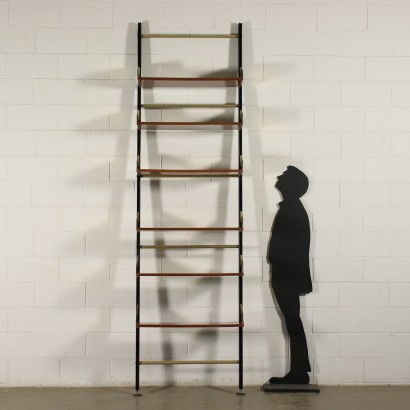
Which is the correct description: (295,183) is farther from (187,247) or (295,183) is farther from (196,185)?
(187,247)

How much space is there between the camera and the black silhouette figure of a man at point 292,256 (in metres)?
3.91

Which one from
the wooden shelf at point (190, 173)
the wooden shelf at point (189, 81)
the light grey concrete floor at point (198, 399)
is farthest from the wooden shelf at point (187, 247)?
the wooden shelf at point (189, 81)

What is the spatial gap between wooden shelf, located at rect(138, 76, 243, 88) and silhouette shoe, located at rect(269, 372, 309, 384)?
2.25m

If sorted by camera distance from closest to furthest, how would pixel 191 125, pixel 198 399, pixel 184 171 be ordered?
pixel 198 399 → pixel 184 171 → pixel 191 125

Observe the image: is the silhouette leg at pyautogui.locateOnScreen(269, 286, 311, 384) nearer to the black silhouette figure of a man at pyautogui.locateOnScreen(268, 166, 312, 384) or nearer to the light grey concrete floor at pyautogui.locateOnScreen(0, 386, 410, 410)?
the black silhouette figure of a man at pyautogui.locateOnScreen(268, 166, 312, 384)

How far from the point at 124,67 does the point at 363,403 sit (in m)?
3.04

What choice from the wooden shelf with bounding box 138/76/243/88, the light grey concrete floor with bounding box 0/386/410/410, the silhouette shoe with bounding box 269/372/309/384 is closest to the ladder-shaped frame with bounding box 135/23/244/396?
the wooden shelf with bounding box 138/76/243/88

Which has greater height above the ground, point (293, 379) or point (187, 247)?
point (187, 247)

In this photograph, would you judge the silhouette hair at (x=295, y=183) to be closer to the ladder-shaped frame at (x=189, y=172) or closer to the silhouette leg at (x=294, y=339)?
the ladder-shaped frame at (x=189, y=172)

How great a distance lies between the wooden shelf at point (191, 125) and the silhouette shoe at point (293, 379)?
193cm

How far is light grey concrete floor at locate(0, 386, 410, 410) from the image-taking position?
11.5 feet

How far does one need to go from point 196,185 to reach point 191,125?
0.46 meters

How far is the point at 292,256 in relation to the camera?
13.0 feet

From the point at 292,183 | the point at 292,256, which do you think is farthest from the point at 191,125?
the point at 292,256
